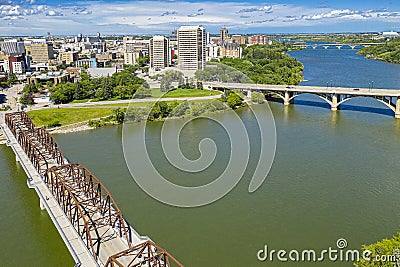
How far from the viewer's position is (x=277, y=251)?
9703 mm

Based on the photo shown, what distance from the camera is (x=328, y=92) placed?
85.5ft

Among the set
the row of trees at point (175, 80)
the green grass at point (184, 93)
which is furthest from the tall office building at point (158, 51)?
the green grass at point (184, 93)

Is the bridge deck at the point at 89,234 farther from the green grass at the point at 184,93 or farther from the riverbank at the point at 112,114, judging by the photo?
the green grass at the point at 184,93

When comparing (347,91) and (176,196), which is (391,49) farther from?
(176,196)

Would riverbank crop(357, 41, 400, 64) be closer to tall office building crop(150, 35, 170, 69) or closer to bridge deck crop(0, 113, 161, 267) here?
tall office building crop(150, 35, 170, 69)

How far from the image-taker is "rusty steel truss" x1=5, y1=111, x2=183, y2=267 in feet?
24.8

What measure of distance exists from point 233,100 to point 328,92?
671cm

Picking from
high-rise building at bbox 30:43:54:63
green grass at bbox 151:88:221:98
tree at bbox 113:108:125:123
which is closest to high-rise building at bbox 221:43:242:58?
high-rise building at bbox 30:43:54:63

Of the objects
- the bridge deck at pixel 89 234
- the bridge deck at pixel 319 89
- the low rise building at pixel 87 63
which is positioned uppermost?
the low rise building at pixel 87 63

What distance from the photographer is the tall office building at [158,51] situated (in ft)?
175

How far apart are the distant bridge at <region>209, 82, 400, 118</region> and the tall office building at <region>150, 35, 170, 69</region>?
21.7 meters

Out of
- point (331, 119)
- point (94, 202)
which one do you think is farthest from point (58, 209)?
point (331, 119)

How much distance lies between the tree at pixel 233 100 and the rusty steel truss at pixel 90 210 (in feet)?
48.7

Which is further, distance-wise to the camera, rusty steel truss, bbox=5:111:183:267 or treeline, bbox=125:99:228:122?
treeline, bbox=125:99:228:122
